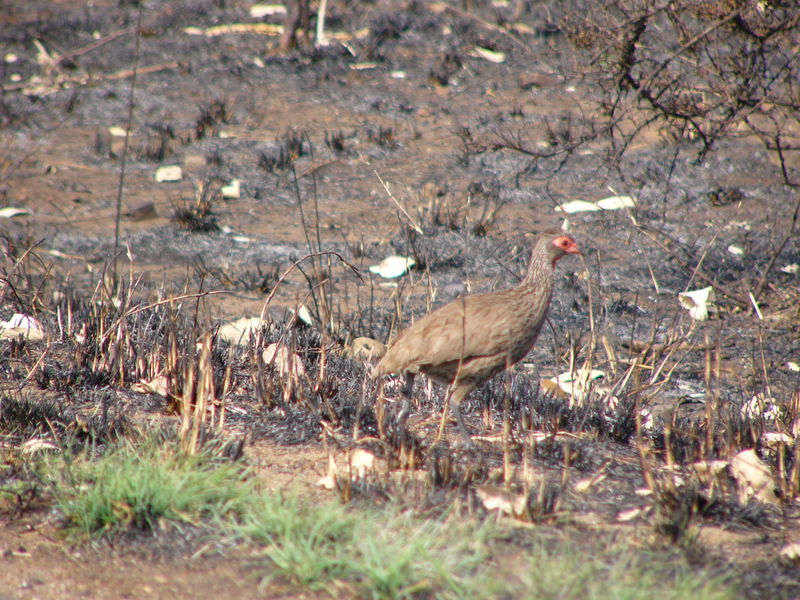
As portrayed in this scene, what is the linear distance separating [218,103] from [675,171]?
20.5 ft

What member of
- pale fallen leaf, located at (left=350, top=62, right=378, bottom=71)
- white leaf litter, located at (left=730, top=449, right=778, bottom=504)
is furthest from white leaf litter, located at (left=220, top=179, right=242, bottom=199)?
white leaf litter, located at (left=730, top=449, right=778, bottom=504)

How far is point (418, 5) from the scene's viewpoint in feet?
58.7

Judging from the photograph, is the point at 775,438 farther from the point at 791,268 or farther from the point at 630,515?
the point at 791,268

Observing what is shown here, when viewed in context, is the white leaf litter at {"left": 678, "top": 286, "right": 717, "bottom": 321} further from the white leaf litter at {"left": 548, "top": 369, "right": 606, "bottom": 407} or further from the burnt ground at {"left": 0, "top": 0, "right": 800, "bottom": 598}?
the white leaf litter at {"left": 548, "top": 369, "right": 606, "bottom": 407}

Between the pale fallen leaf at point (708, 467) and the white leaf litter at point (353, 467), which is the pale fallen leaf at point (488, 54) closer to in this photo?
the pale fallen leaf at point (708, 467)

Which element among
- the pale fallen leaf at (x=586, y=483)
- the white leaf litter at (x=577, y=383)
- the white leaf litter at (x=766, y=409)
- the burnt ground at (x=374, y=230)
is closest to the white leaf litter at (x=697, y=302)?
the burnt ground at (x=374, y=230)

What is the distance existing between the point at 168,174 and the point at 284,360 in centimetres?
652

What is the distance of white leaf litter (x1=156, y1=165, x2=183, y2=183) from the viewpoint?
35.1 feet

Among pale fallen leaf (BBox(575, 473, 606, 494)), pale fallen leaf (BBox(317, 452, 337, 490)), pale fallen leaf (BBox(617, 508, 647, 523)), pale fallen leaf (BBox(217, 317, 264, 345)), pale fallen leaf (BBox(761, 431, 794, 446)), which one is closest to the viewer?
pale fallen leaf (BBox(617, 508, 647, 523))

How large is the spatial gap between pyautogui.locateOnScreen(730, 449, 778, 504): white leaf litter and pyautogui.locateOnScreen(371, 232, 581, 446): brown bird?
1.23 m

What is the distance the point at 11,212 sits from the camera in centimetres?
939

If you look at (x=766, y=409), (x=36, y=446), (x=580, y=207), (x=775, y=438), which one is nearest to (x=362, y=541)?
(x=36, y=446)

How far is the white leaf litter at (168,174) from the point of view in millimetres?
10703

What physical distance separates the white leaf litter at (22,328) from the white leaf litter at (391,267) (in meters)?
3.36
